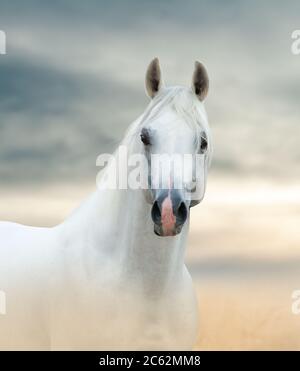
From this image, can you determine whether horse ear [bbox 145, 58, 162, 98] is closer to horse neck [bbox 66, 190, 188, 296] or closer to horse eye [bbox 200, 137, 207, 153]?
horse eye [bbox 200, 137, 207, 153]

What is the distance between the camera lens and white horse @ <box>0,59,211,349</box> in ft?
14.7

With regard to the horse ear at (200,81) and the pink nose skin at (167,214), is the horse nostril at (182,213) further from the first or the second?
the horse ear at (200,81)

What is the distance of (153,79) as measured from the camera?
4711mm

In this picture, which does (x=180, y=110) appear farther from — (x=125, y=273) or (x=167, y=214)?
(x=125, y=273)

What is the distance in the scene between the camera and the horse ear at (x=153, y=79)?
4.69 meters

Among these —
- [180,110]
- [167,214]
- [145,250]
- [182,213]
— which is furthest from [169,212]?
[180,110]

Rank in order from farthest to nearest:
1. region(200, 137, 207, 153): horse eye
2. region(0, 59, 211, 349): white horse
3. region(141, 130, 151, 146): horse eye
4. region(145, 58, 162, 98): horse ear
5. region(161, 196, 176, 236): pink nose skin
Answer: region(145, 58, 162, 98): horse ear
region(0, 59, 211, 349): white horse
region(200, 137, 207, 153): horse eye
region(141, 130, 151, 146): horse eye
region(161, 196, 176, 236): pink nose skin

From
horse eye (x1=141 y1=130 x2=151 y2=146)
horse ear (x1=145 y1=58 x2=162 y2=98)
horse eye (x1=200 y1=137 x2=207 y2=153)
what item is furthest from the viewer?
horse ear (x1=145 y1=58 x2=162 y2=98)

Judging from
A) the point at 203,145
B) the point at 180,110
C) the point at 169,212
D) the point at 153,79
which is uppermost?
the point at 153,79

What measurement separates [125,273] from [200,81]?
5.52ft

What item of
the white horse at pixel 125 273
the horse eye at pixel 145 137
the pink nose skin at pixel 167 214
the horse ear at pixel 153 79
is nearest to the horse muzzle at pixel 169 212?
the pink nose skin at pixel 167 214

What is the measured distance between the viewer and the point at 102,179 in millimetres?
5051

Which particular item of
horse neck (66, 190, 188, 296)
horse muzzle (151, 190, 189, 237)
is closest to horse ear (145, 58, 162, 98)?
horse neck (66, 190, 188, 296)

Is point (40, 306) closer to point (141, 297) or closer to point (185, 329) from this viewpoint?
point (141, 297)
